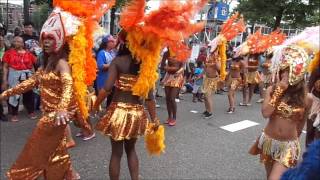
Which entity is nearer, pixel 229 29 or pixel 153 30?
pixel 153 30

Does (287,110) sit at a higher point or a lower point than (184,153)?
higher

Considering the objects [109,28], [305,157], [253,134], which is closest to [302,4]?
[109,28]

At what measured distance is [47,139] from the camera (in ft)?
10.7

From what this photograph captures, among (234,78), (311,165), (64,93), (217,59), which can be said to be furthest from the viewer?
(234,78)

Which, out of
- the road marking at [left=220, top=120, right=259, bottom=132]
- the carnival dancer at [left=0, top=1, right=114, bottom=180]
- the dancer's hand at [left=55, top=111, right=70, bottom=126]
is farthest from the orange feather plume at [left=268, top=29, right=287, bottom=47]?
the dancer's hand at [left=55, top=111, right=70, bottom=126]

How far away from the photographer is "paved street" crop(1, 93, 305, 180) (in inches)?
176

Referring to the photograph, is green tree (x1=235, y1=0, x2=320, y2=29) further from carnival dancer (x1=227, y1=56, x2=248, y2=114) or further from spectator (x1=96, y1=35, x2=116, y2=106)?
spectator (x1=96, y1=35, x2=116, y2=106)

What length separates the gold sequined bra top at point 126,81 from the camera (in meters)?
3.43

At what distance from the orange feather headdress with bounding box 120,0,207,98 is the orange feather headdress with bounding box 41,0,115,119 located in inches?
15.5

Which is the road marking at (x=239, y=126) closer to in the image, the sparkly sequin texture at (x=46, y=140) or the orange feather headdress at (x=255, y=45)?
the orange feather headdress at (x=255, y=45)

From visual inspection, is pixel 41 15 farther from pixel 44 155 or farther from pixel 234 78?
pixel 44 155

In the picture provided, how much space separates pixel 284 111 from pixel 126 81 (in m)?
1.40

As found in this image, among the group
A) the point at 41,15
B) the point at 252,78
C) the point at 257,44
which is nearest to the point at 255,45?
the point at 257,44

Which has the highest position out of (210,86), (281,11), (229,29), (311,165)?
(281,11)
